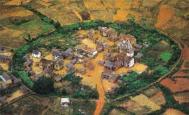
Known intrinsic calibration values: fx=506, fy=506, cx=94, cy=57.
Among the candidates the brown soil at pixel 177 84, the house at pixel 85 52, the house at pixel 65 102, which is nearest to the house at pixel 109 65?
the house at pixel 85 52

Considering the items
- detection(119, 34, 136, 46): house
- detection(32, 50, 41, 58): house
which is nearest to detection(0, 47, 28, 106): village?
detection(32, 50, 41, 58): house

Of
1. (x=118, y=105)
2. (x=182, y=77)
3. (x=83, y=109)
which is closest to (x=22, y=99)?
(x=83, y=109)

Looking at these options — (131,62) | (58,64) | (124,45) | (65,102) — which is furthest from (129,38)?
(65,102)

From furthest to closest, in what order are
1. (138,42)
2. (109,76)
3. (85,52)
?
(138,42) → (85,52) → (109,76)

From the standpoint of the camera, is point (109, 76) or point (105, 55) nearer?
point (109, 76)

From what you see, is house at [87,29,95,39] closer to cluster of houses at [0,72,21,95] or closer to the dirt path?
the dirt path

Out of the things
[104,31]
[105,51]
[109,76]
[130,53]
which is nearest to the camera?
[109,76]

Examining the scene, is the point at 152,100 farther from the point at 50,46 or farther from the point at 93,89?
the point at 50,46

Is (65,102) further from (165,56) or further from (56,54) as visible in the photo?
(165,56)
